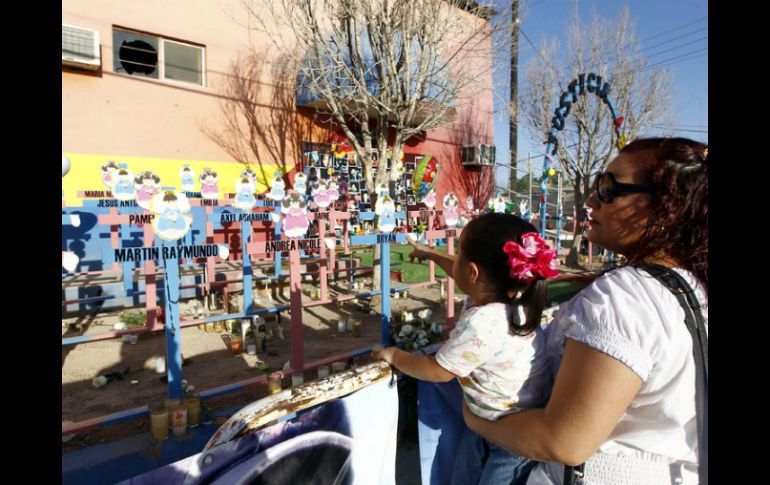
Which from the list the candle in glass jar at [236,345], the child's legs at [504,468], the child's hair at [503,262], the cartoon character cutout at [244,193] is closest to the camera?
the child's legs at [504,468]

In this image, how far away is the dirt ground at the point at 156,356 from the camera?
3.90 meters

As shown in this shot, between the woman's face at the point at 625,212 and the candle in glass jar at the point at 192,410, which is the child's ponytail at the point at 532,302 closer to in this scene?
the woman's face at the point at 625,212

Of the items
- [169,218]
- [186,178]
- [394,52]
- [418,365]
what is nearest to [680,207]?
[418,365]

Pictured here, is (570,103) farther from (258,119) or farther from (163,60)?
(163,60)

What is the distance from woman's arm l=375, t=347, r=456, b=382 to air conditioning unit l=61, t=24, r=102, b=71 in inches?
384

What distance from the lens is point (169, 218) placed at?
355cm

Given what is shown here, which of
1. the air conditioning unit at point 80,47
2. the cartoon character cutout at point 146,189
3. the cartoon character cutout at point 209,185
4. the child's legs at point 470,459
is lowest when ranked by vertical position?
the child's legs at point 470,459

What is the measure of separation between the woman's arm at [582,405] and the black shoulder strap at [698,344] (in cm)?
16

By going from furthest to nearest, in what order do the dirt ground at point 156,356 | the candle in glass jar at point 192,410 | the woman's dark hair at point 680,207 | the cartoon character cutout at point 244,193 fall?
the cartoon character cutout at point 244,193, the dirt ground at point 156,356, the candle in glass jar at point 192,410, the woman's dark hair at point 680,207

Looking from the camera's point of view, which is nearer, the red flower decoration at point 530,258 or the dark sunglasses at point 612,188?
the dark sunglasses at point 612,188

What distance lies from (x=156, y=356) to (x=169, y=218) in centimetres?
226

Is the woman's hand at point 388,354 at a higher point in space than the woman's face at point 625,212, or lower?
lower

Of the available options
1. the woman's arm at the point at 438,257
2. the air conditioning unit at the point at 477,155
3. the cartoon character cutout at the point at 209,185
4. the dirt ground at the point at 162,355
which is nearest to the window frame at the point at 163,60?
the cartoon character cutout at the point at 209,185

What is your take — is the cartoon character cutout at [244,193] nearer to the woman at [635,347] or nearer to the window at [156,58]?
the woman at [635,347]
